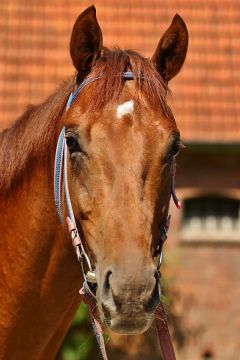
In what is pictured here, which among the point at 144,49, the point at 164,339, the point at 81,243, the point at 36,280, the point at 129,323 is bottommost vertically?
the point at 144,49

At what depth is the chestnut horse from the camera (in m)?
2.74

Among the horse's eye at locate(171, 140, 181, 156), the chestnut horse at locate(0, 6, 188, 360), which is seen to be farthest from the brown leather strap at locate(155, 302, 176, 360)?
the horse's eye at locate(171, 140, 181, 156)

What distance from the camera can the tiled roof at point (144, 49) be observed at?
35.8 feet

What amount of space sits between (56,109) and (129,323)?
1198mm

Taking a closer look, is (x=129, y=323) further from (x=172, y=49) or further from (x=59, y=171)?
(x=172, y=49)

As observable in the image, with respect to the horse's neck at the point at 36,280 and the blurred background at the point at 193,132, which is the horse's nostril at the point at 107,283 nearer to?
the horse's neck at the point at 36,280

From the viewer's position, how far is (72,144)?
3.04m

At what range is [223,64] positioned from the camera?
37.8 feet

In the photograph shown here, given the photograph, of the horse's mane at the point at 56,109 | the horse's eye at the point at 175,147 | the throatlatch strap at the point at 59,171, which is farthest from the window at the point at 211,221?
the horse's eye at the point at 175,147

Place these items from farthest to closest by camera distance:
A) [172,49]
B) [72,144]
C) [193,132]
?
[193,132] < [172,49] < [72,144]

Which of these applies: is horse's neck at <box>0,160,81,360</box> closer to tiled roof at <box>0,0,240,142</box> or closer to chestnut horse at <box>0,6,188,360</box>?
chestnut horse at <box>0,6,188,360</box>

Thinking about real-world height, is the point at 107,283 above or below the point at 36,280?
above

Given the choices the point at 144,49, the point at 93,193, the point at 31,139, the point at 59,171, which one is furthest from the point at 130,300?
the point at 144,49

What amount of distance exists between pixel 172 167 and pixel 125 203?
0.37 m
